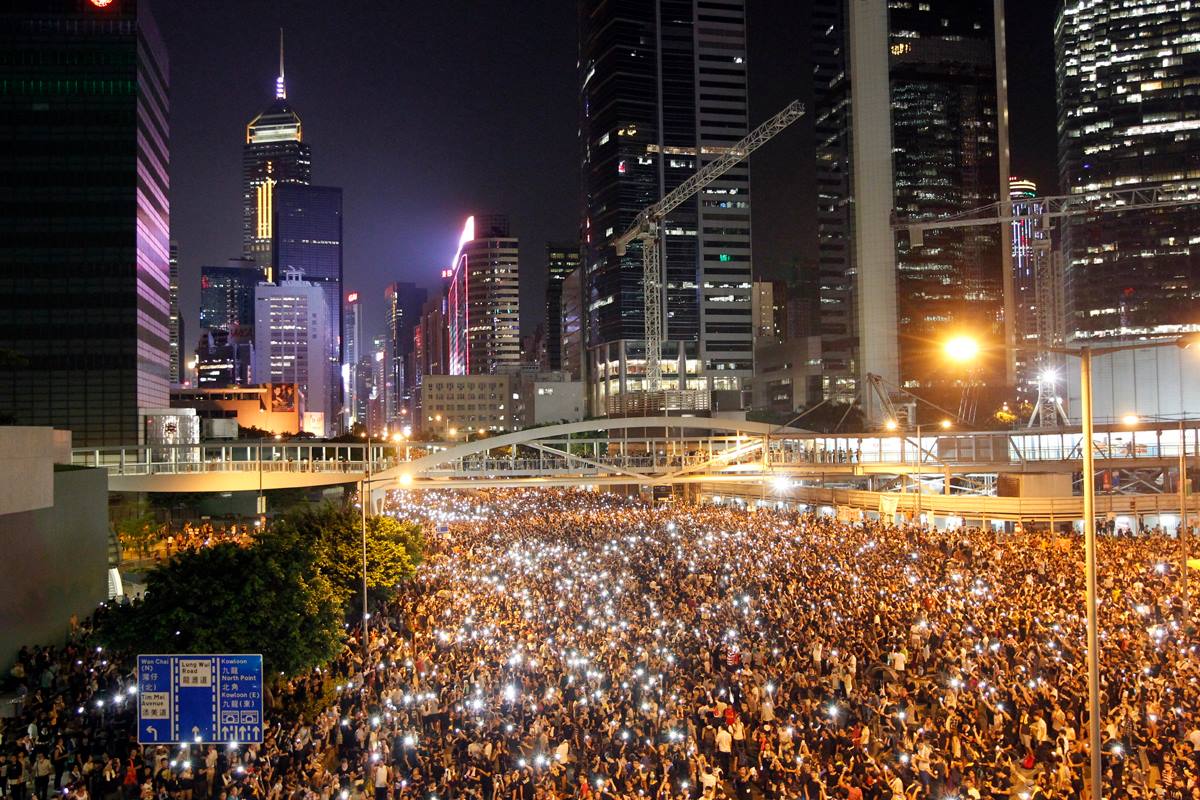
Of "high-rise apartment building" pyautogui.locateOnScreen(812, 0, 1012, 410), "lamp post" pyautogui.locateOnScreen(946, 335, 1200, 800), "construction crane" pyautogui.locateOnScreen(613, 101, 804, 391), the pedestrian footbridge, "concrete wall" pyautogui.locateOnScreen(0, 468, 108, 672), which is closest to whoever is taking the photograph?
"lamp post" pyautogui.locateOnScreen(946, 335, 1200, 800)

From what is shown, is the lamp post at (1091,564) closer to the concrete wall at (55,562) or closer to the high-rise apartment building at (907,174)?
the concrete wall at (55,562)

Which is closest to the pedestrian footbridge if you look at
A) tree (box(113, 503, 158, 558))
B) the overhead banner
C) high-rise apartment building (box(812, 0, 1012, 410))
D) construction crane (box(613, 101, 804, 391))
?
the overhead banner

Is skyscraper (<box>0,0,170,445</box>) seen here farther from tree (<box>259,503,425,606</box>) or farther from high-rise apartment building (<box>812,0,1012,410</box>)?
high-rise apartment building (<box>812,0,1012,410</box>)

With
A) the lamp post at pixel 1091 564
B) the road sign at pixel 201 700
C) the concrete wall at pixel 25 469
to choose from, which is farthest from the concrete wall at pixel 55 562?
the lamp post at pixel 1091 564

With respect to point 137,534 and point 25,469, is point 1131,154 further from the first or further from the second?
point 25,469

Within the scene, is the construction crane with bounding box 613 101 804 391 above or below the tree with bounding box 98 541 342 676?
above

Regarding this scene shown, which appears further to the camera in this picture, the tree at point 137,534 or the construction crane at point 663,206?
the construction crane at point 663,206
